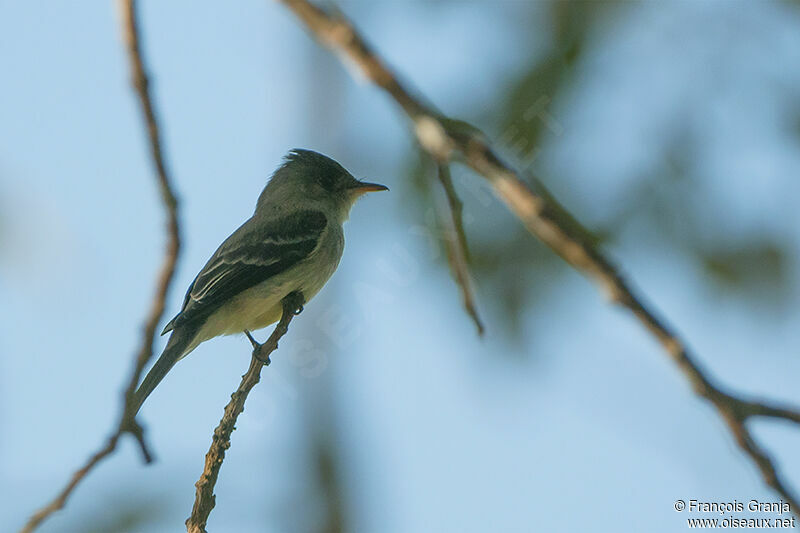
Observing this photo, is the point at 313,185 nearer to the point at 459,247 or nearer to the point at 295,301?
the point at 295,301

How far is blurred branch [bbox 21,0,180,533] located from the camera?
5.98 ft

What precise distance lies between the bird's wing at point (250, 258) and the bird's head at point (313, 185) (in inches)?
13.6

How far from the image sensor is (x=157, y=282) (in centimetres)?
185

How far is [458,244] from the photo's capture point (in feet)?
6.87

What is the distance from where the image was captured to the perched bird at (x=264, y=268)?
534cm

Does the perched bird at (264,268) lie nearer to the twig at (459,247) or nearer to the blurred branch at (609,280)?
the twig at (459,247)

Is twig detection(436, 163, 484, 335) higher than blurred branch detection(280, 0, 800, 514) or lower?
higher

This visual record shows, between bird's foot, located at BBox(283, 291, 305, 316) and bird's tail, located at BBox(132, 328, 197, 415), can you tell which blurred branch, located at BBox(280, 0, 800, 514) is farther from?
bird's foot, located at BBox(283, 291, 305, 316)

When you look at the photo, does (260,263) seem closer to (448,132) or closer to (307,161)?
(307,161)

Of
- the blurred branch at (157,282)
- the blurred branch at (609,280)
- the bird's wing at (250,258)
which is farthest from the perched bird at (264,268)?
the blurred branch at (609,280)

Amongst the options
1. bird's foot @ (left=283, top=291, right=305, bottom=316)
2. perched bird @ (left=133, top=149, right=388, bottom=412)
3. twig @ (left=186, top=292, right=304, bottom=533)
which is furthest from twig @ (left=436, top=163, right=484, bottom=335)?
bird's foot @ (left=283, top=291, right=305, bottom=316)

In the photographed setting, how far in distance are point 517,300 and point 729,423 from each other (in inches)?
144

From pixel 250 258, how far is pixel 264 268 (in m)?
0.15

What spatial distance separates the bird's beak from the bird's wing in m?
0.32
